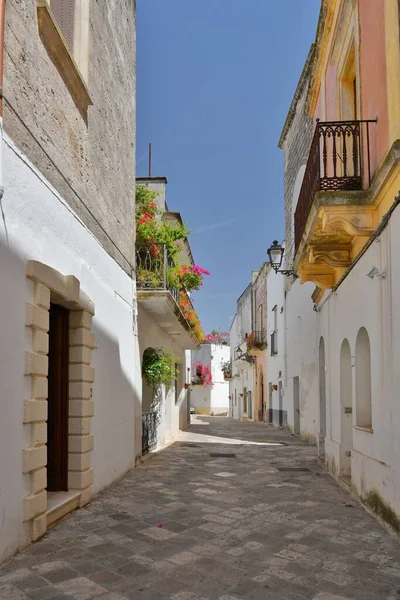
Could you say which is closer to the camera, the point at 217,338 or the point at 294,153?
the point at 294,153

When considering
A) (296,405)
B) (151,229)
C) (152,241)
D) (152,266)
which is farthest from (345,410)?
(296,405)

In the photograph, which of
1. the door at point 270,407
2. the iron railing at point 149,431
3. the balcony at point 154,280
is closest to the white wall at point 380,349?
the balcony at point 154,280

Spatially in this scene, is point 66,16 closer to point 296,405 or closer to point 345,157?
point 345,157

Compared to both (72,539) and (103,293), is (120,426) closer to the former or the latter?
(103,293)

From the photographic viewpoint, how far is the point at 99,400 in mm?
8094

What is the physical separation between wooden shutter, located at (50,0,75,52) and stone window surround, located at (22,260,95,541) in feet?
9.84

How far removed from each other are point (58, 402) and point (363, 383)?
13.1 ft

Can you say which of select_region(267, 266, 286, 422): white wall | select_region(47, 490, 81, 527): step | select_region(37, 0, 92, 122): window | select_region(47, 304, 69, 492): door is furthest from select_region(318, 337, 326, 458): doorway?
select_region(267, 266, 286, 422): white wall

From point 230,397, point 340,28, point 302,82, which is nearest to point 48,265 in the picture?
point 340,28

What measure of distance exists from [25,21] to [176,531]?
16.8 ft

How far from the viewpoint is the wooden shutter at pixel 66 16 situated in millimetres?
6758

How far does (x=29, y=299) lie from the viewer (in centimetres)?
540

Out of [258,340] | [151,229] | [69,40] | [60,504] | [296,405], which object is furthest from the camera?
[258,340]

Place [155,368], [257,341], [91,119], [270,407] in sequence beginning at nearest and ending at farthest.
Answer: [91,119], [155,368], [270,407], [257,341]
